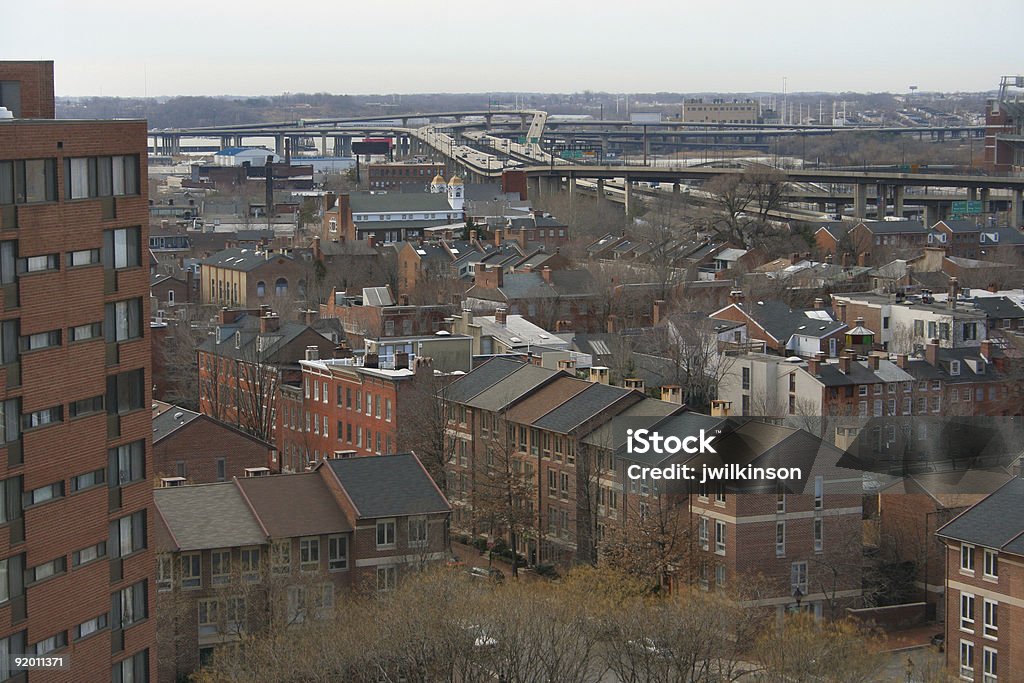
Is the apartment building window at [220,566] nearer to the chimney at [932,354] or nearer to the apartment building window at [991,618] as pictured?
the apartment building window at [991,618]

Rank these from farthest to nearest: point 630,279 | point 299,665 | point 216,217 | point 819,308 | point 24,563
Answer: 1. point 216,217
2. point 630,279
3. point 819,308
4. point 299,665
5. point 24,563

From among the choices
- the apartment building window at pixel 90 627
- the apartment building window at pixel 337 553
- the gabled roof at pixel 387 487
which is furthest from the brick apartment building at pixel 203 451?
the apartment building window at pixel 90 627

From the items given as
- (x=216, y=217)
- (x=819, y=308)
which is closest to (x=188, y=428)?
(x=819, y=308)

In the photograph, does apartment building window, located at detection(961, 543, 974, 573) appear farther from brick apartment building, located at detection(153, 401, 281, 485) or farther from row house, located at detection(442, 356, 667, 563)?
brick apartment building, located at detection(153, 401, 281, 485)

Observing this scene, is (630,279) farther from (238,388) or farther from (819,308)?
(238,388)

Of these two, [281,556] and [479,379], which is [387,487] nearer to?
[281,556]

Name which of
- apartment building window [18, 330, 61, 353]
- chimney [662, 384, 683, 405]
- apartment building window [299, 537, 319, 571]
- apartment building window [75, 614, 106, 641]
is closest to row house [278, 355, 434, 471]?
chimney [662, 384, 683, 405]
